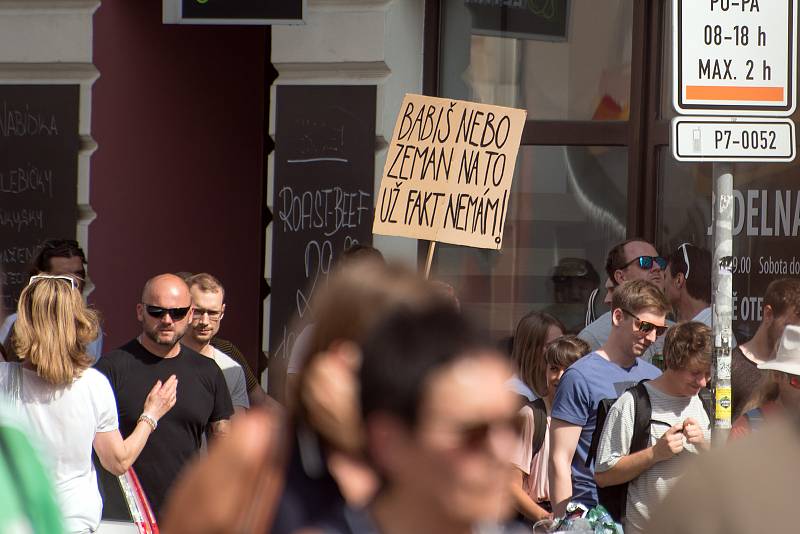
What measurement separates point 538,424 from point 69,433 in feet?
6.29

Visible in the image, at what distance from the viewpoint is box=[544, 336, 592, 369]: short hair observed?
572 cm

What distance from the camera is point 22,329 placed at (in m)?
4.77

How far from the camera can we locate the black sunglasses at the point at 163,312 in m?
5.83

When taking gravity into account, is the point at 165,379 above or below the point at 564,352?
below

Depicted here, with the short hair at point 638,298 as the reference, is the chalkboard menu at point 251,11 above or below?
above

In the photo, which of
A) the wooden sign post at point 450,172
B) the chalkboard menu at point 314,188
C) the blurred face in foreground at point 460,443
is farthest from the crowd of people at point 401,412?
the chalkboard menu at point 314,188

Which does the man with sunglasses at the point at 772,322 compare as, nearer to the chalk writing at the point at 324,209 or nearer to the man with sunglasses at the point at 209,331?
the man with sunglasses at the point at 209,331

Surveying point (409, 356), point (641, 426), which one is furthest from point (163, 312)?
point (409, 356)

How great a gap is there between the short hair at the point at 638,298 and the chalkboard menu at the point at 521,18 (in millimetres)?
2928

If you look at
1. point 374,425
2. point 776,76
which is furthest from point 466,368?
point 776,76

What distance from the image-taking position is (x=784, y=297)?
582 centimetres

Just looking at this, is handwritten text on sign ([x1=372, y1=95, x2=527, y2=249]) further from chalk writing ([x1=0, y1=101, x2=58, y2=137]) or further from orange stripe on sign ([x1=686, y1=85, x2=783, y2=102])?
chalk writing ([x1=0, y1=101, x2=58, y2=137])

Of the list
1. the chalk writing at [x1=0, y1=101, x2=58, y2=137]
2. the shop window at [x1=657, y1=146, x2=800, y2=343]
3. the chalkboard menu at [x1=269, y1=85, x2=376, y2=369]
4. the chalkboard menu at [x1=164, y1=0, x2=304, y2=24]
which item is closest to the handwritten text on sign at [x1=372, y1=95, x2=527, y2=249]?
the chalkboard menu at [x1=164, y1=0, x2=304, y2=24]

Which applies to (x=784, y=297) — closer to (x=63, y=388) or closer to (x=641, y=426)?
(x=641, y=426)
